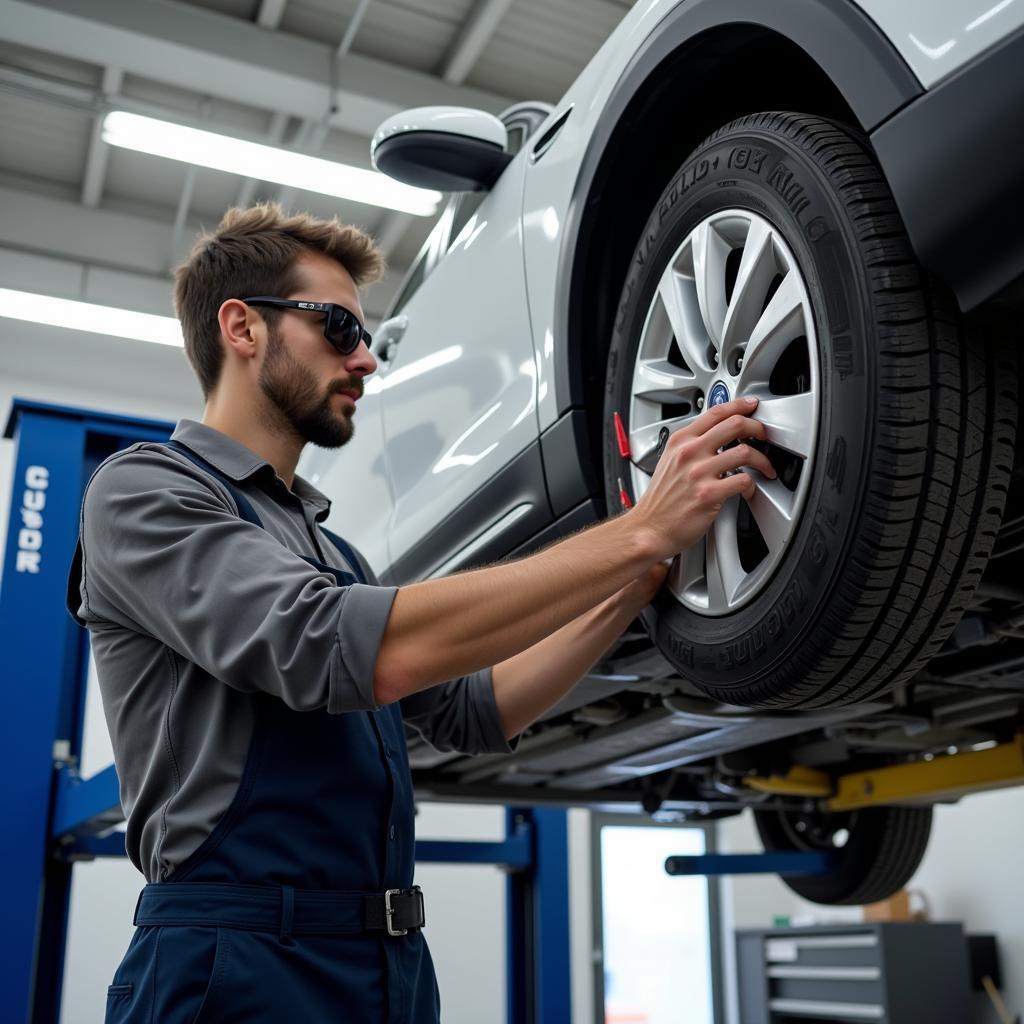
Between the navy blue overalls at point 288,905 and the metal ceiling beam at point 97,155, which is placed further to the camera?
the metal ceiling beam at point 97,155

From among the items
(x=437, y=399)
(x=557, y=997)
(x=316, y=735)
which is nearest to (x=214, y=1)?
(x=437, y=399)

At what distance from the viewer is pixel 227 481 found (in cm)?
136

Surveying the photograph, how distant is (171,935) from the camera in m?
1.13

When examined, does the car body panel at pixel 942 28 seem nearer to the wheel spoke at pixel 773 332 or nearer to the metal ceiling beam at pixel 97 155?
the wheel spoke at pixel 773 332

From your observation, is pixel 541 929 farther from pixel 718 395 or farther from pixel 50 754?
pixel 718 395

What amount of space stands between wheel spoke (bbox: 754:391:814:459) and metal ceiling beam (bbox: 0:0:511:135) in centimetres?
497

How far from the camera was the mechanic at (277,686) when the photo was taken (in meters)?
1.10

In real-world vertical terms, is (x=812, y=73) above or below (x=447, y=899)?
above

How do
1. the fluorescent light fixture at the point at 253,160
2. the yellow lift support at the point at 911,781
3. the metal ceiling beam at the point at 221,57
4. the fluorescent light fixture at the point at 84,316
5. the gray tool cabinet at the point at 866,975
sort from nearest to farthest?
the yellow lift support at the point at 911,781
the fluorescent light fixture at the point at 253,160
the metal ceiling beam at the point at 221,57
the gray tool cabinet at the point at 866,975
the fluorescent light fixture at the point at 84,316

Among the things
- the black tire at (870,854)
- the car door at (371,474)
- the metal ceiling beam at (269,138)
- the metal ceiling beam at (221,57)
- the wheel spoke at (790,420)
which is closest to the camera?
the wheel spoke at (790,420)

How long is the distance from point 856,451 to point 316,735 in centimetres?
67

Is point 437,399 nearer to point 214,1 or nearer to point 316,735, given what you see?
point 316,735

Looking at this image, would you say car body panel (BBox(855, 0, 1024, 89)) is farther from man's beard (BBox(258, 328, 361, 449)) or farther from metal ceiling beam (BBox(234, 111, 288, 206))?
metal ceiling beam (BBox(234, 111, 288, 206))

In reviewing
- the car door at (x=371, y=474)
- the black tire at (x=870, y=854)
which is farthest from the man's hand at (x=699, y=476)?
the black tire at (x=870, y=854)
